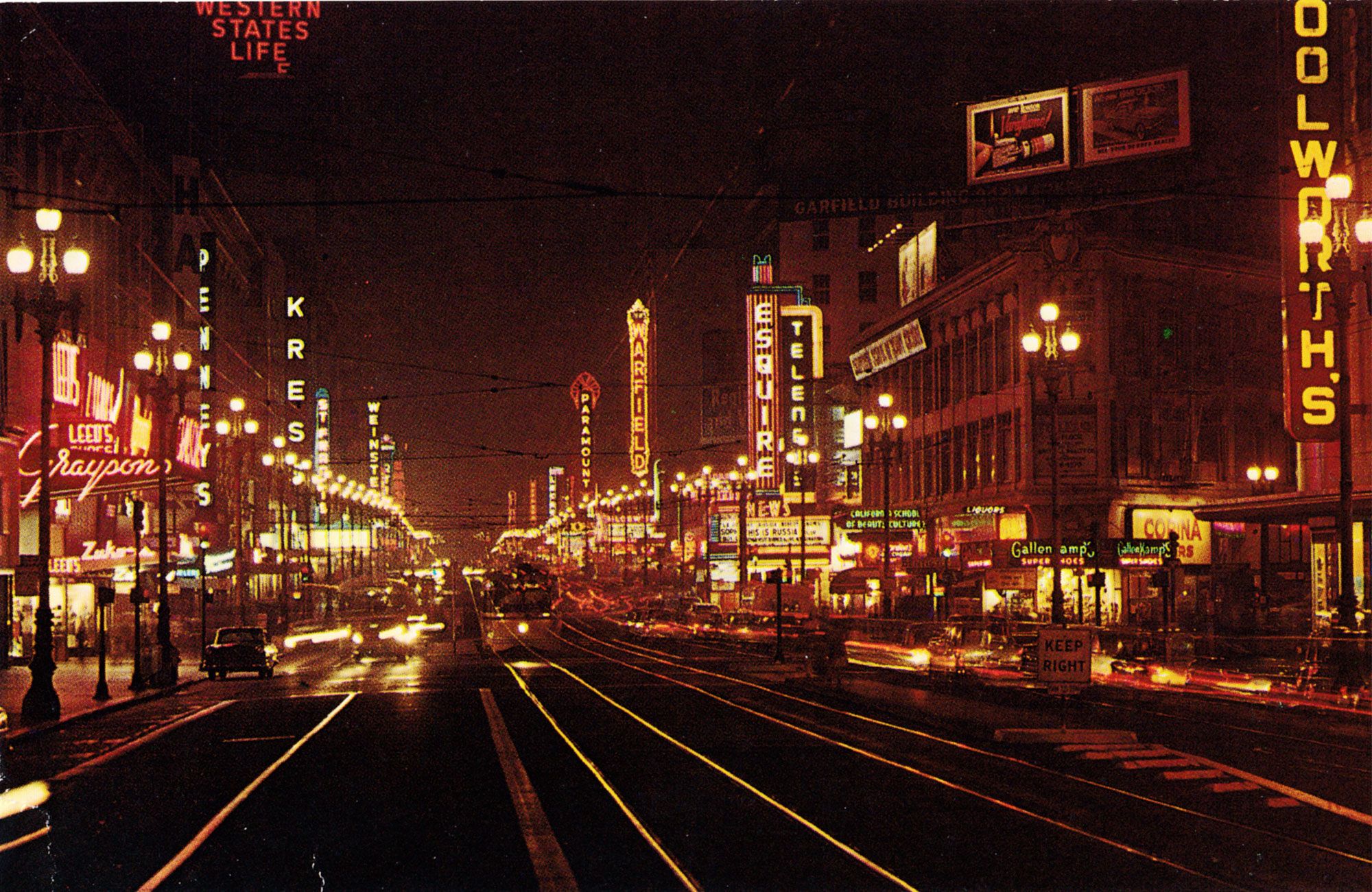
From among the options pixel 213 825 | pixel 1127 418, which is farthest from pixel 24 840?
pixel 1127 418

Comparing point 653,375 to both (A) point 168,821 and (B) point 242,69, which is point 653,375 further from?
(A) point 168,821

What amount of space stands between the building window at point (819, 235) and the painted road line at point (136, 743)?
9053 cm

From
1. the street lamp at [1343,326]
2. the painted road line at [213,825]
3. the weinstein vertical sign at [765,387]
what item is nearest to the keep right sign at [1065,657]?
the street lamp at [1343,326]

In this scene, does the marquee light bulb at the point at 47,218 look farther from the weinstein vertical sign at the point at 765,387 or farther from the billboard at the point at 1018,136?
the weinstein vertical sign at the point at 765,387

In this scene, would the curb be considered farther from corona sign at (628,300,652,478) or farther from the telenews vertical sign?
corona sign at (628,300,652,478)

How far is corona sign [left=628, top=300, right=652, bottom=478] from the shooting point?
14312cm

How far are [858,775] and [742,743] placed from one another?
4.21m

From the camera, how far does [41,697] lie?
28734mm

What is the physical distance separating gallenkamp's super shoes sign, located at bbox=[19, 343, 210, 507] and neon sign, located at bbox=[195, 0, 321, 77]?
32.0 feet

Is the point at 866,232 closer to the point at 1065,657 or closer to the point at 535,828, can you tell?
the point at 1065,657

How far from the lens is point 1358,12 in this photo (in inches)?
1570

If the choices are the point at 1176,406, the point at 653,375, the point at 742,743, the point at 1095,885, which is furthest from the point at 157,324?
the point at 653,375

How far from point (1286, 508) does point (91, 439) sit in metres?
36.0

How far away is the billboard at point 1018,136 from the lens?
6719 centimetres
